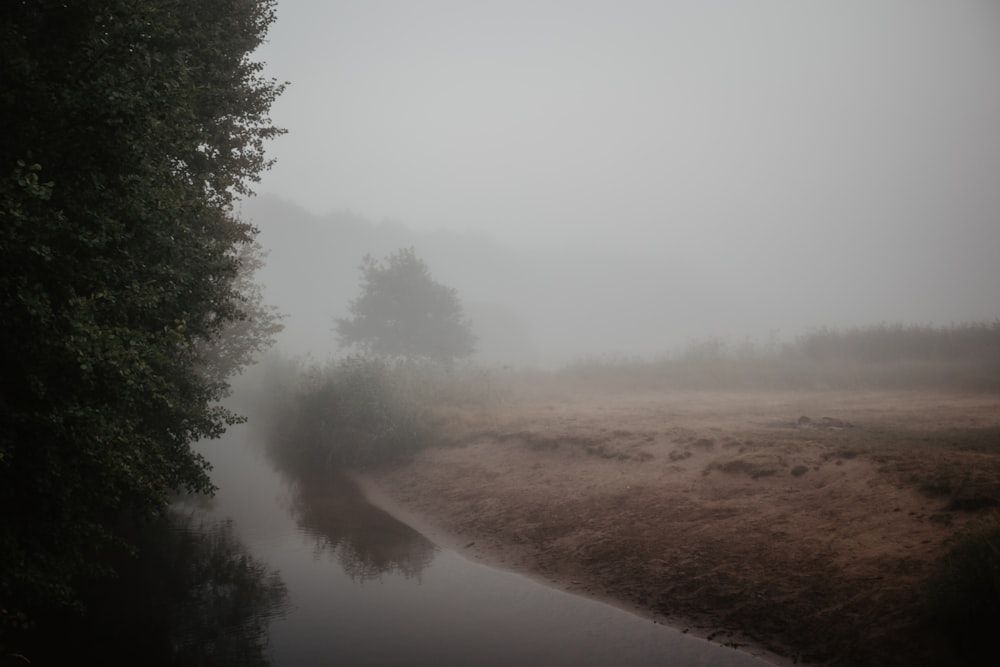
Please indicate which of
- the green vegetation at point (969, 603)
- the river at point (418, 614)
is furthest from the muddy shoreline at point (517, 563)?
the green vegetation at point (969, 603)

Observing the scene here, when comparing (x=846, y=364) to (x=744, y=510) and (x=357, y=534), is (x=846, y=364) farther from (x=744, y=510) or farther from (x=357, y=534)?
(x=357, y=534)

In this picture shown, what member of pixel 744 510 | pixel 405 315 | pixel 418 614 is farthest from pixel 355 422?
pixel 405 315

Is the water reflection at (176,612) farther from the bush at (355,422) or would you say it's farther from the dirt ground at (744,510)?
the bush at (355,422)

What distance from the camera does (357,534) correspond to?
10.6 m

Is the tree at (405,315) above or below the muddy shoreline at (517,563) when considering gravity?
above

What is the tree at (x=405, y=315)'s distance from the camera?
36188mm

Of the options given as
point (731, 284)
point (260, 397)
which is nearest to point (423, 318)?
point (260, 397)

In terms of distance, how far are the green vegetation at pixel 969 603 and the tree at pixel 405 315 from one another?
31.6 m

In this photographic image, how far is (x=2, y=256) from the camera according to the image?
4527 mm

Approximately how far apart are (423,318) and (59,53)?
3111 cm

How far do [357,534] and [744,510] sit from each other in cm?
751

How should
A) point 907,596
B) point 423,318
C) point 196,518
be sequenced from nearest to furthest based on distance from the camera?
point 907,596, point 196,518, point 423,318

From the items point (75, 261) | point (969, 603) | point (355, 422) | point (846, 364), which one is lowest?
point (969, 603)

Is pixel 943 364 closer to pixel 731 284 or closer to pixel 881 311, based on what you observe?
pixel 881 311
